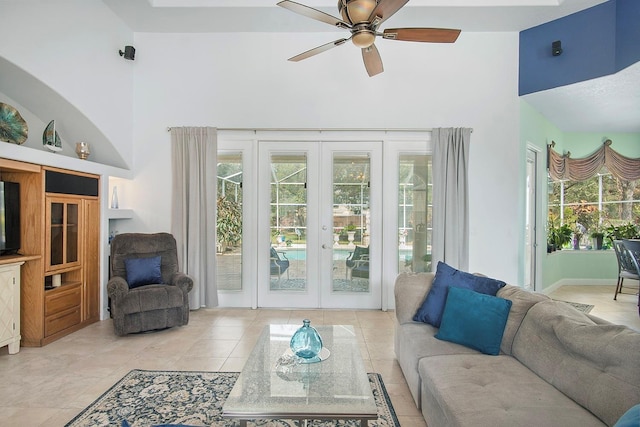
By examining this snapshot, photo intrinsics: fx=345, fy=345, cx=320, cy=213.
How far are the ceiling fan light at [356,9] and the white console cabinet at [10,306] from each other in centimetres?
351

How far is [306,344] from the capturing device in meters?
2.19

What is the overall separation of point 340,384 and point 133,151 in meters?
4.28

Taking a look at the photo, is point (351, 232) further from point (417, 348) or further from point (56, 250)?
point (56, 250)

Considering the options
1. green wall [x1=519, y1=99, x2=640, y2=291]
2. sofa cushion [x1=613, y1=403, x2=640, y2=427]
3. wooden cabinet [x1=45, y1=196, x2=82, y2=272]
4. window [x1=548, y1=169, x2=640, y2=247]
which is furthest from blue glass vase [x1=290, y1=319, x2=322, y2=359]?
window [x1=548, y1=169, x2=640, y2=247]

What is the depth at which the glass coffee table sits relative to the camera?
162 centimetres

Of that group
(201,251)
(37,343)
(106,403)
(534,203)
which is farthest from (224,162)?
(534,203)

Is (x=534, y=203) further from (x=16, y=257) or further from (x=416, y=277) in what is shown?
(x=16, y=257)

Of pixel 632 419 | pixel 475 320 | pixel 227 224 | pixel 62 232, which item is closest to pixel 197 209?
pixel 227 224

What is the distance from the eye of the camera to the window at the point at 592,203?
6.41m

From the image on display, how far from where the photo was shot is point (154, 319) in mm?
3662

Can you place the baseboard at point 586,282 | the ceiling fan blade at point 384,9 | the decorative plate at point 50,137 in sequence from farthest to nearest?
the baseboard at point 586,282 < the decorative plate at point 50,137 < the ceiling fan blade at point 384,9

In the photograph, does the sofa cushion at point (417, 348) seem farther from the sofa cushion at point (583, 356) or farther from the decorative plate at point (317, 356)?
the decorative plate at point (317, 356)

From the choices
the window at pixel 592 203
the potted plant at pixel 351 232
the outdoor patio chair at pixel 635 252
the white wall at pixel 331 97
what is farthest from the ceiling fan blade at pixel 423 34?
the window at pixel 592 203

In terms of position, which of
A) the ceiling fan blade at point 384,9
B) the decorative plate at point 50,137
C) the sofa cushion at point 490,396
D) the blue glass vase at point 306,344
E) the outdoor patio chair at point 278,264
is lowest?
the sofa cushion at point 490,396
